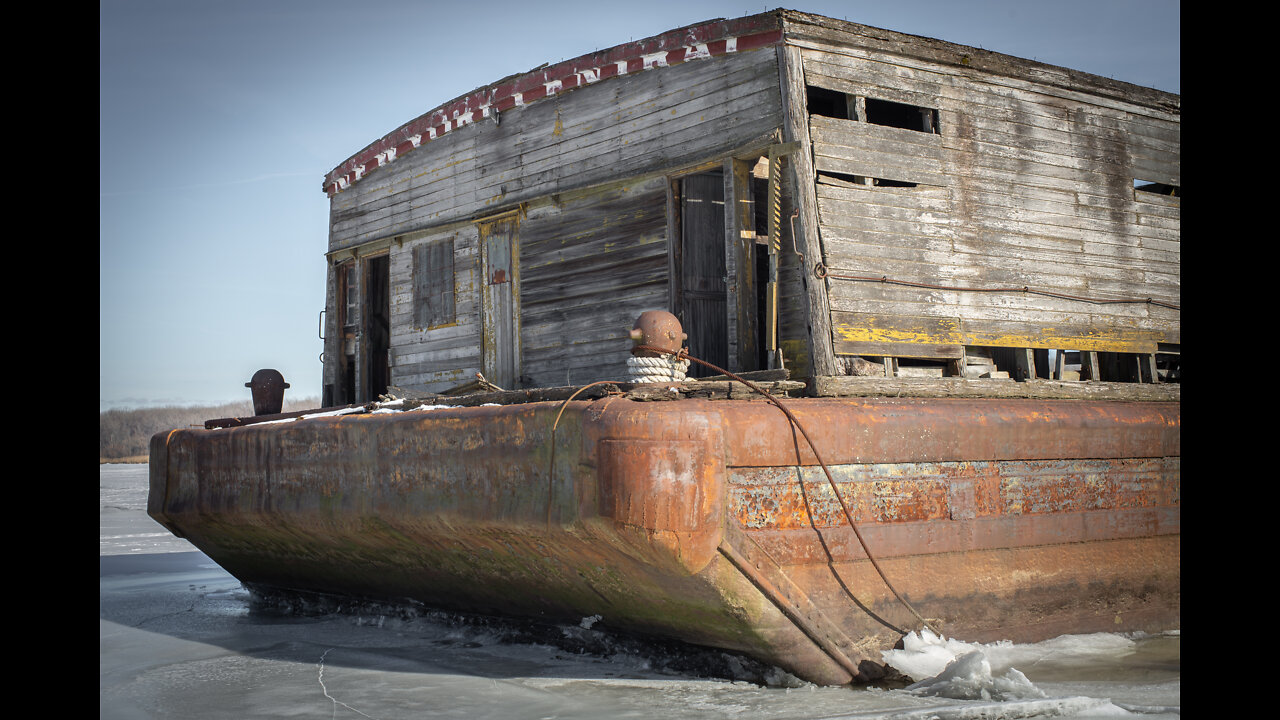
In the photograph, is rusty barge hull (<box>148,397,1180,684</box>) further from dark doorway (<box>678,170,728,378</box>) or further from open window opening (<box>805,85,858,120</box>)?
open window opening (<box>805,85,858,120</box>)

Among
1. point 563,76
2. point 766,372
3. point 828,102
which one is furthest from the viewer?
point 828,102

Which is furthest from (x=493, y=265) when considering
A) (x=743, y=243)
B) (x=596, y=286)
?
(x=743, y=243)

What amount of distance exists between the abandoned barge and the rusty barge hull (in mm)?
20

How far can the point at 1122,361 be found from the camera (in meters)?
8.05

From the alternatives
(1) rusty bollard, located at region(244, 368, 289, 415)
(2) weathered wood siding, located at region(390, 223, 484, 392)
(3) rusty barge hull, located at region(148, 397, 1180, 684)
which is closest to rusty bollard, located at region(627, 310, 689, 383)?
(3) rusty barge hull, located at region(148, 397, 1180, 684)

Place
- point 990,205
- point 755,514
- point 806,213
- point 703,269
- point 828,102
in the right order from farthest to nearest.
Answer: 1. point 828,102
2. point 703,269
3. point 990,205
4. point 806,213
5. point 755,514

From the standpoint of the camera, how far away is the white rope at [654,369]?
5523mm

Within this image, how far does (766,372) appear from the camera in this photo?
19.2ft

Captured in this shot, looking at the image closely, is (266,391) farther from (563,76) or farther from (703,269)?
(703,269)

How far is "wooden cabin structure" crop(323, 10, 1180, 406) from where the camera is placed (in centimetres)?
659

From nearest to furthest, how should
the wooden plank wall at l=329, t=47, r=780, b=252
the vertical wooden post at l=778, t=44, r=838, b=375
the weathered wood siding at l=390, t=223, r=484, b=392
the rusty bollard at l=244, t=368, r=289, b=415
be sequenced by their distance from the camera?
the vertical wooden post at l=778, t=44, r=838, b=375
the wooden plank wall at l=329, t=47, r=780, b=252
the rusty bollard at l=244, t=368, r=289, b=415
the weathered wood siding at l=390, t=223, r=484, b=392

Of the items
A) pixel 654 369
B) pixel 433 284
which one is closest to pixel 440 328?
pixel 433 284

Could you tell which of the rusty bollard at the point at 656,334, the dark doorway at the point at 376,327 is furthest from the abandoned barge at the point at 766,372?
the dark doorway at the point at 376,327

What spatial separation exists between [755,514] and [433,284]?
5539mm
